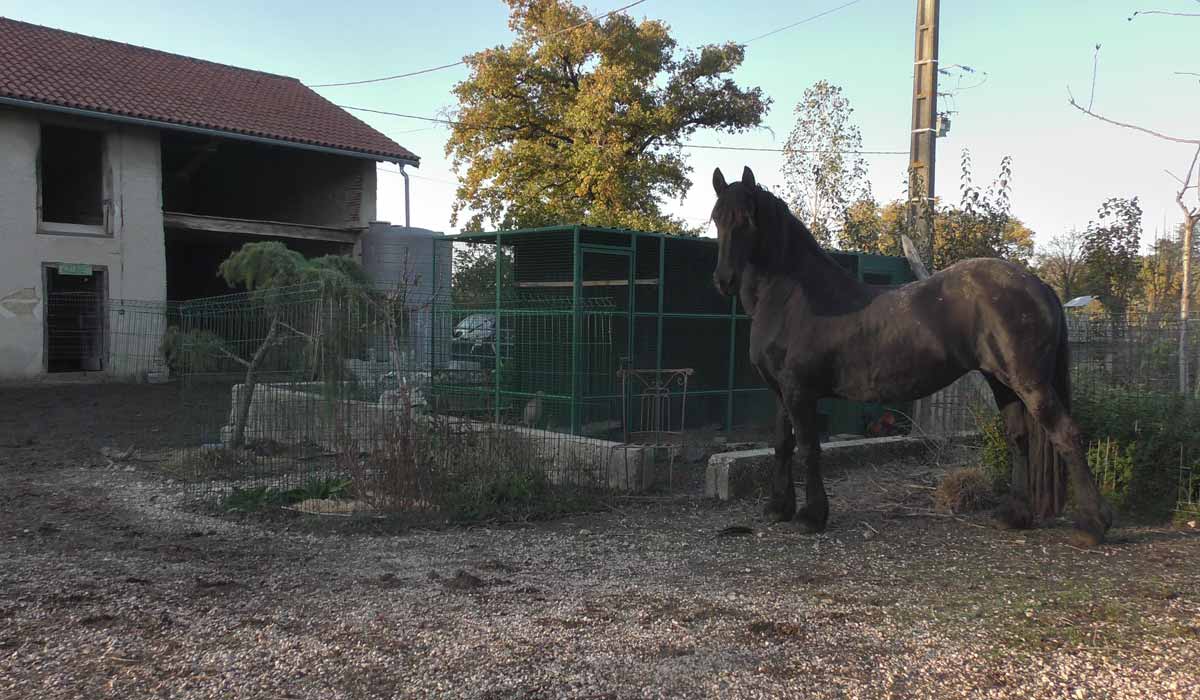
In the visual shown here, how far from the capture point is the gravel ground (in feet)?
10.8

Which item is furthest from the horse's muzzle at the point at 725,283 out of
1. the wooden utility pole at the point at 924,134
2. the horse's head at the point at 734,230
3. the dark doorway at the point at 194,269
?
the dark doorway at the point at 194,269

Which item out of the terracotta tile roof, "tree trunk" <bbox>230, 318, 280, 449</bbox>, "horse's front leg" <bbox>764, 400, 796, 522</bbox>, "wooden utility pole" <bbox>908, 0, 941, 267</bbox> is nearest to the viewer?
"horse's front leg" <bbox>764, 400, 796, 522</bbox>

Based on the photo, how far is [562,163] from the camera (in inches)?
1027

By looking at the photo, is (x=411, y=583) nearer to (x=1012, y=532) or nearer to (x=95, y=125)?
(x=1012, y=532)

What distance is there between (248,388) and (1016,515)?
6.91 m

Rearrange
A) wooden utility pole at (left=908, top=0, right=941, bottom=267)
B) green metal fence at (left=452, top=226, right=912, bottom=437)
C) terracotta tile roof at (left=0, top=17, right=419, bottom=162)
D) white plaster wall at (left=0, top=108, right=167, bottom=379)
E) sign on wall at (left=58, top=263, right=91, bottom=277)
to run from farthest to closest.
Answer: terracotta tile roof at (left=0, top=17, right=419, bottom=162), sign on wall at (left=58, top=263, right=91, bottom=277), white plaster wall at (left=0, top=108, right=167, bottom=379), wooden utility pole at (left=908, top=0, right=941, bottom=267), green metal fence at (left=452, top=226, right=912, bottom=437)

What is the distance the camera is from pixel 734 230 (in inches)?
224

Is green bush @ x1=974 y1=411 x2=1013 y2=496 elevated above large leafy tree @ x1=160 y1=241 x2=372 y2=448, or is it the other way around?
large leafy tree @ x1=160 y1=241 x2=372 y2=448

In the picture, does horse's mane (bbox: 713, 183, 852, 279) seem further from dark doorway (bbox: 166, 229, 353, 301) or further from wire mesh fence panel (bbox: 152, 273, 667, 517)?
dark doorway (bbox: 166, 229, 353, 301)

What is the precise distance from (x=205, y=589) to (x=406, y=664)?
1.79 m

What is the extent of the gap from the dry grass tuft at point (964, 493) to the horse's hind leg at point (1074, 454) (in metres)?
1.23

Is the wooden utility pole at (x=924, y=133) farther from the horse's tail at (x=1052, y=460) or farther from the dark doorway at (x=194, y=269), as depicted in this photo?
the dark doorway at (x=194, y=269)

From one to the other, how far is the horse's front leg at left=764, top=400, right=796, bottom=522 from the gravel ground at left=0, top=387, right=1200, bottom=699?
278 mm

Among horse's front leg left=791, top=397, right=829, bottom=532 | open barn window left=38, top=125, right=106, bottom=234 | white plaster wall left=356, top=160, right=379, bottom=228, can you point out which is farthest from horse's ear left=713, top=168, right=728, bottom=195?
open barn window left=38, top=125, right=106, bottom=234
